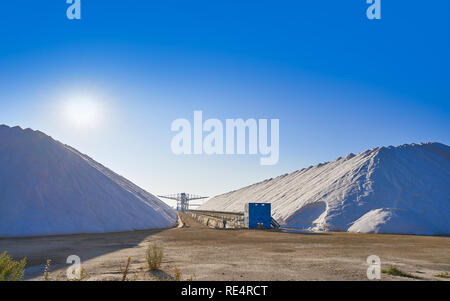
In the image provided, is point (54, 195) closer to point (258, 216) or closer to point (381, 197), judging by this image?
point (258, 216)

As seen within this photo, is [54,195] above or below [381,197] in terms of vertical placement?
above

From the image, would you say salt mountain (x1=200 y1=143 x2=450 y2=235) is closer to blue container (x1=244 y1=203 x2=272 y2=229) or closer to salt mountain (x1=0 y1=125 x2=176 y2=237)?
blue container (x1=244 y1=203 x2=272 y2=229)

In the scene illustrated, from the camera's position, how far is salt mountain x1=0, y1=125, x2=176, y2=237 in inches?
826

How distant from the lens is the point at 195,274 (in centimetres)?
780

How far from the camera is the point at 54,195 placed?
24016 mm

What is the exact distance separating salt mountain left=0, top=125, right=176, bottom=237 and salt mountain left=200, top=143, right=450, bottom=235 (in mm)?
17221

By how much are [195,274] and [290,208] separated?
32.1 m

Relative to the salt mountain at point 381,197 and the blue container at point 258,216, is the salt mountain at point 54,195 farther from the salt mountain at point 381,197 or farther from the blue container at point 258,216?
the salt mountain at point 381,197

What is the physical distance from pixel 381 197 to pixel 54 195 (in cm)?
3234

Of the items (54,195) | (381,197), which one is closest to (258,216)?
(381,197)

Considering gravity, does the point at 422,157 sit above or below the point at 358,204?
above
